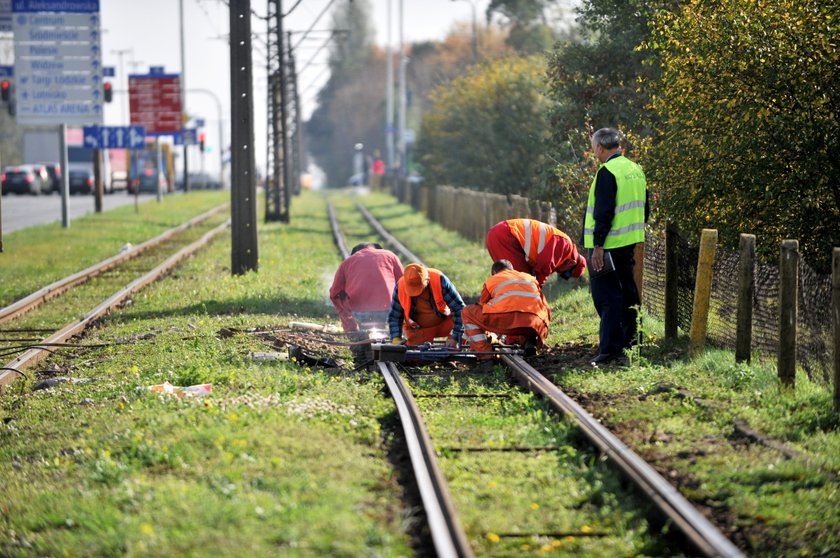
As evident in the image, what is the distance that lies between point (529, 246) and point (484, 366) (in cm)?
161

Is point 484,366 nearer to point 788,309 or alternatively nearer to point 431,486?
point 788,309

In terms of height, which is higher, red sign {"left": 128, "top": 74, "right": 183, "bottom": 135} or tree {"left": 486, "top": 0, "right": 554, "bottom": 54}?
tree {"left": 486, "top": 0, "right": 554, "bottom": 54}

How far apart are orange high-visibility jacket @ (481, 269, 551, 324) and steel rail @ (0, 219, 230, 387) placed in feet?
14.1

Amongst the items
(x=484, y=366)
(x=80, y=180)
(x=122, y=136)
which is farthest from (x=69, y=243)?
(x=80, y=180)

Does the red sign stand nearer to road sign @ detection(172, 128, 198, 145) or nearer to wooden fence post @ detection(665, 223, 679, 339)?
road sign @ detection(172, 128, 198, 145)

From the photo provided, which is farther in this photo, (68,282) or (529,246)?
(68,282)

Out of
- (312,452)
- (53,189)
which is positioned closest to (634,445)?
(312,452)

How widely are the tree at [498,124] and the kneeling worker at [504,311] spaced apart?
2203 centimetres

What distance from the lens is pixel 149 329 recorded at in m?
14.9

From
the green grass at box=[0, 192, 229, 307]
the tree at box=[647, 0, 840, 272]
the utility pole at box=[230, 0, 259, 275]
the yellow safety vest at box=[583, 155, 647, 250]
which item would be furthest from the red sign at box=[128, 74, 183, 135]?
the yellow safety vest at box=[583, 155, 647, 250]

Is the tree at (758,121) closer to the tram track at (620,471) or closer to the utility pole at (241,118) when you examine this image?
the tram track at (620,471)

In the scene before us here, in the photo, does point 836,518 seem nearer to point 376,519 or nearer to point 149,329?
point 376,519

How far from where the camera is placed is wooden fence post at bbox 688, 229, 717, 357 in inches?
452

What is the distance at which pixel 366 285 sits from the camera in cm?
1323
